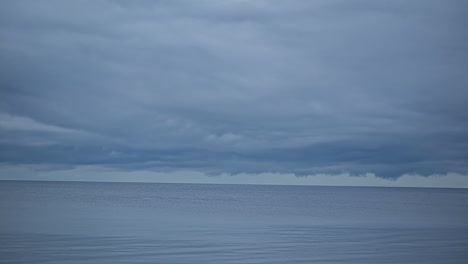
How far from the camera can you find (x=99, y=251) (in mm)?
42469

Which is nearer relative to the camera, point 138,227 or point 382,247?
point 382,247

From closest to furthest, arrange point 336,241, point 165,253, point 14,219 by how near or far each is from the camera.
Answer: point 165,253, point 336,241, point 14,219

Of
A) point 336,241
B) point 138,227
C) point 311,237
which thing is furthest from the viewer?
point 138,227

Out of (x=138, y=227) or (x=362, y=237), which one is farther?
(x=138, y=227)

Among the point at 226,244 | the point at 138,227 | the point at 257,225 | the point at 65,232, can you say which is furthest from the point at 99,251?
the point at 257,225

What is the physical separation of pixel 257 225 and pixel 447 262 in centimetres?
3297

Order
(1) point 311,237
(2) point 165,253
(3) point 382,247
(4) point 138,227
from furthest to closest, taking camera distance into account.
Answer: (4) point 138,227 < (1) point 311,237 < (3) point 382,247 < (2) point 165,253

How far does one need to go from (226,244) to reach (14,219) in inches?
1320

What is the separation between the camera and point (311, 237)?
5584cm

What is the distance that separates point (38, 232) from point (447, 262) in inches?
1432

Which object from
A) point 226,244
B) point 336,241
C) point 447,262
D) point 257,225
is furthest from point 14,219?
point 447,262

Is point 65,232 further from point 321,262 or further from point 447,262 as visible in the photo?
point 447,262

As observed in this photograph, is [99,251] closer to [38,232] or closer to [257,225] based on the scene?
[38,232]

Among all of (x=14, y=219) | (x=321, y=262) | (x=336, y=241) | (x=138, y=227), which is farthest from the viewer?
(x=14, y=219)
